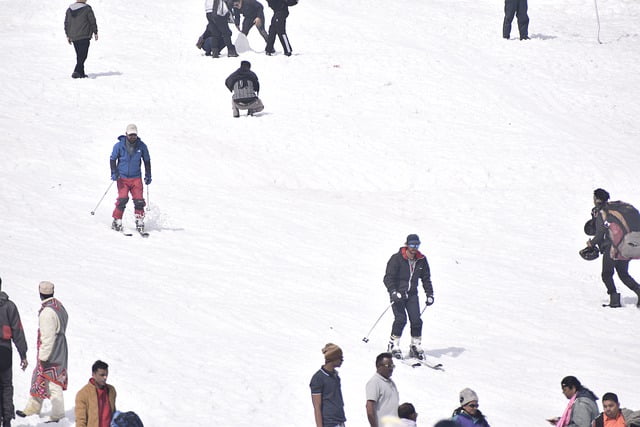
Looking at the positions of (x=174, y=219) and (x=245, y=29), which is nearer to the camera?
(x=174, y=219)

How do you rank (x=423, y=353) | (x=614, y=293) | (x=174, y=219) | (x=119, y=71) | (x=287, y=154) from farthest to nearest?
(x=119, y=71), (x=287, y=154), (x=174, y=219), (x=614, y=293), (x=423, y=353)

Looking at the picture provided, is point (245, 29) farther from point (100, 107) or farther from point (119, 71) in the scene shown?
point (100, 107)

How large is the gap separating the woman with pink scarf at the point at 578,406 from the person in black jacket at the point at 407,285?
331cm

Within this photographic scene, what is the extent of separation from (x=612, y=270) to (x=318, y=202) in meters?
6.12

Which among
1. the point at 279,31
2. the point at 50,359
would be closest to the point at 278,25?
the point at 279,31

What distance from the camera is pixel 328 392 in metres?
9.45

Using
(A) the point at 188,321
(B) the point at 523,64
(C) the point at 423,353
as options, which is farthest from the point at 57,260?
(B) the point at 523,64

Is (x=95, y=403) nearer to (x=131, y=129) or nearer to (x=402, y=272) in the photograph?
(x=402, y=272)

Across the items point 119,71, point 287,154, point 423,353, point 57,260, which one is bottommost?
point 423,353

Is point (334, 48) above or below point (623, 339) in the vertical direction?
above

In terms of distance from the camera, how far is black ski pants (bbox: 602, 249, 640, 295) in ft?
53.5

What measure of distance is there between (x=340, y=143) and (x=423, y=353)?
34.3 feet

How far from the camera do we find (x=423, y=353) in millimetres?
13367

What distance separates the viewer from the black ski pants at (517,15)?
31.1 meters
